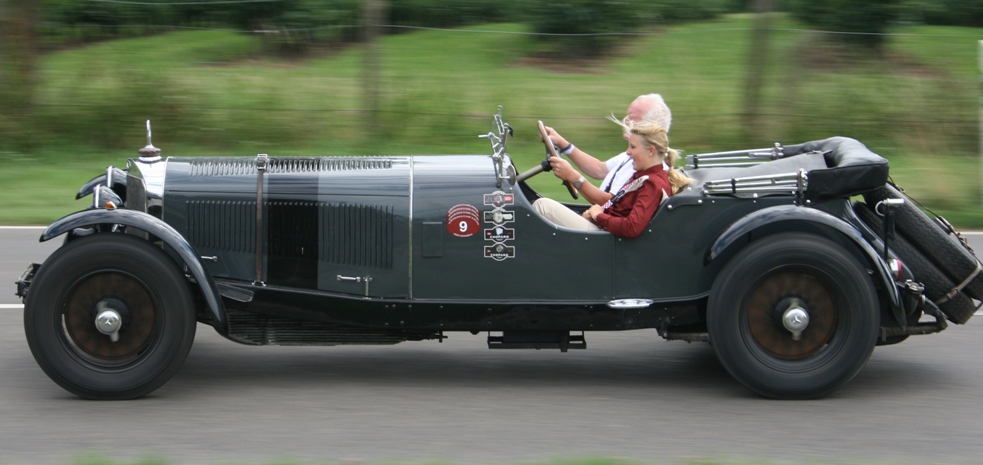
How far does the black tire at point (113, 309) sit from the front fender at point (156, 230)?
0.29 ft

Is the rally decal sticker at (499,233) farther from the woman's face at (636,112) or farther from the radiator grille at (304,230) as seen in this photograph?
the woman's face at (636,112)

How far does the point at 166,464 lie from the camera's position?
402 centimetres

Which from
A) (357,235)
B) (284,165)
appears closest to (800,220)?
(357,235)

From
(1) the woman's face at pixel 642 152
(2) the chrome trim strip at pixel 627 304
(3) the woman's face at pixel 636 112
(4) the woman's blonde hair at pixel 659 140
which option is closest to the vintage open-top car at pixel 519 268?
A: (2) the chrome trim strip at pixel 627 304

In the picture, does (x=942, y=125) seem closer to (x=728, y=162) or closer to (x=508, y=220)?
(x=728, y=162)

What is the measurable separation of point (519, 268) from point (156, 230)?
158 centimetres

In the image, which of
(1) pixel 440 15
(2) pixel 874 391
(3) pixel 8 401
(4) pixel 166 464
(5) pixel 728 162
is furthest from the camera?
(1) pixel 440 15

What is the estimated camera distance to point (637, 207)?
499 cm

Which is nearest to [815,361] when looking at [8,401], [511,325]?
[511,325]

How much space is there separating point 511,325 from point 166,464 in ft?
5.57

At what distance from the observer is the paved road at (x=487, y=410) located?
4352 mm

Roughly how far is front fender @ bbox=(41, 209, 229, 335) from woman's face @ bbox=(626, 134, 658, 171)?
1.98 m

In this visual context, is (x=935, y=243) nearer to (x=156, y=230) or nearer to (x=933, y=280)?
(x=933, y=280)

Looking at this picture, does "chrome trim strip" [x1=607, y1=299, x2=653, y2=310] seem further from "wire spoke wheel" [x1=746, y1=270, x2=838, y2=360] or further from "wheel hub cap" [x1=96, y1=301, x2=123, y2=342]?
"wheel hub cap" [x1=96, y1=301, x2=123, y2=342]
